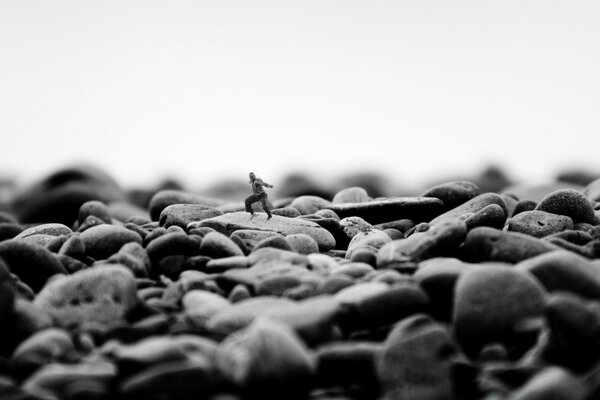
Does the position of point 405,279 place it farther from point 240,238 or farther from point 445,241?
point 240,238

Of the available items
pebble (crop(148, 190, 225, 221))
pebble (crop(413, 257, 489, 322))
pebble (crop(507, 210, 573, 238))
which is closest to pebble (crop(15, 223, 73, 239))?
pebble (crop(148, 190, 225, 221))

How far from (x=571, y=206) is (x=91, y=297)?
4.11 metres

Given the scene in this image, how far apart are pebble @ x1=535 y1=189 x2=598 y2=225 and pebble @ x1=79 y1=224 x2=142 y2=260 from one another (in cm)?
351

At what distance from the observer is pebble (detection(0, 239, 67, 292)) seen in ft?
14.9

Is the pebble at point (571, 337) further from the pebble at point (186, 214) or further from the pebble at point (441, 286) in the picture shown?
the pebble at point (186, 214)

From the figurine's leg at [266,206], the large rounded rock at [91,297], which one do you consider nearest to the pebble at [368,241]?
the figurine's leg at [266,206]

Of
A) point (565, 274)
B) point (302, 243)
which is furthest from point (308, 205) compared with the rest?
point (565, 274)

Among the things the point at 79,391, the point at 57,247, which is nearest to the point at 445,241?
the point at 79,391

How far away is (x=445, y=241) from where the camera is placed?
4.64 metres

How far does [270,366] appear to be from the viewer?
3021 mm

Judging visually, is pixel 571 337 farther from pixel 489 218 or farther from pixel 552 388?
pixel 489 218

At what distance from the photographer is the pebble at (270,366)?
9.91ft

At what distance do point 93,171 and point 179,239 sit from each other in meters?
8.92

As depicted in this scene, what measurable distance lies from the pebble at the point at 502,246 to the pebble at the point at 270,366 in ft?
5.85
